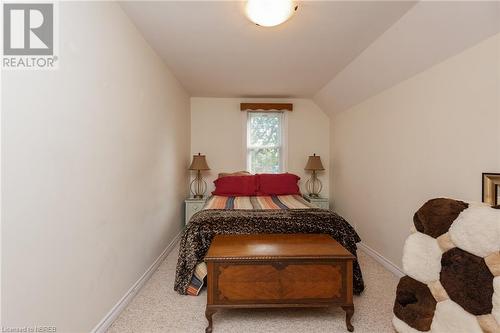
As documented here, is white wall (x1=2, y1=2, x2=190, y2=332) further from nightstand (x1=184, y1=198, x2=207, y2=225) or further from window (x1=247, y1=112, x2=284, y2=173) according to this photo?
window (x1=247, y1=112, x2=284, y2=173)

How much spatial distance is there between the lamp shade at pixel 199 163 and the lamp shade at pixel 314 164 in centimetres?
170

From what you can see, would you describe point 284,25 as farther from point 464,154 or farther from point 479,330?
point 479,330

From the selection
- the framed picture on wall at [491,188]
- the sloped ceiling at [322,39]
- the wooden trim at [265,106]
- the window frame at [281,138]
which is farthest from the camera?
the window frame at [281,138]

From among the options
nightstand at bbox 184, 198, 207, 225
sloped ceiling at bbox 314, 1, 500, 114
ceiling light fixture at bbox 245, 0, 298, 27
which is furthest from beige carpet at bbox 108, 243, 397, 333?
ceiling light fixture at bbox 245, 0, 298, 27

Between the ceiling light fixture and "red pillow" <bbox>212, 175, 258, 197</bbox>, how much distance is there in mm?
2350

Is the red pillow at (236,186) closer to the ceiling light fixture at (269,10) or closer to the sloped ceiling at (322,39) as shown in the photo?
the sloped ceiling at (322,39)

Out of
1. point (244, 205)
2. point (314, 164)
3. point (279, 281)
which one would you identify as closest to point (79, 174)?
point (279, 281)

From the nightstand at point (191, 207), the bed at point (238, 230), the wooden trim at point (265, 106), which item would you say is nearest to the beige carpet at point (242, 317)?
the bed at point (238, 230)

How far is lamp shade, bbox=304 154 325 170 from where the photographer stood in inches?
166

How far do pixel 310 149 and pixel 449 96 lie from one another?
268 cm

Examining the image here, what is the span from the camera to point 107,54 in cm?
176

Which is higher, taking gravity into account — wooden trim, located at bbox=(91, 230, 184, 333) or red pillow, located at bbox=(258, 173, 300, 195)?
red pillow, located at bbox=(258, 173, 300, 195)

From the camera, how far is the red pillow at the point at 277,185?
382 centimetres

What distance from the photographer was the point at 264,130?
4.57m
